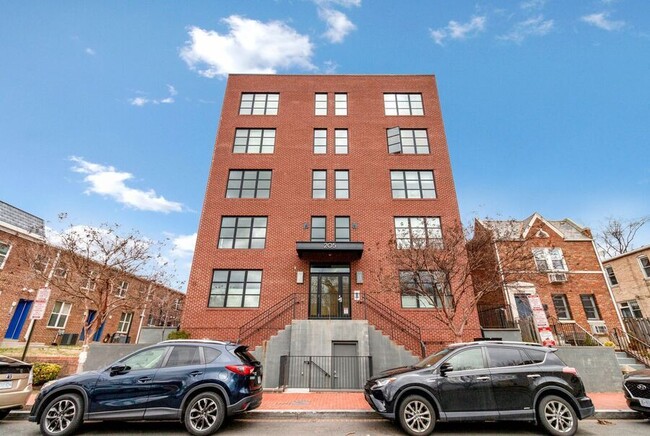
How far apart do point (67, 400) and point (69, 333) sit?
23.7 meters

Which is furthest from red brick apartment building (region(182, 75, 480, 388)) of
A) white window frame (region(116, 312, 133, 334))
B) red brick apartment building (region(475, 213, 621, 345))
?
white window frame (region(116, 312, 133, 334))

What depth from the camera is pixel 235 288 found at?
1605 centimetres

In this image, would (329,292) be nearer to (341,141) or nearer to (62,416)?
(341,141)

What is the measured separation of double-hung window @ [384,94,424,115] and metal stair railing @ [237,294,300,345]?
45.7ft

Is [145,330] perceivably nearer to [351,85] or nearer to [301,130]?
[301,130]

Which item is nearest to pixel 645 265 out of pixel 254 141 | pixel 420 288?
pixel 420 288

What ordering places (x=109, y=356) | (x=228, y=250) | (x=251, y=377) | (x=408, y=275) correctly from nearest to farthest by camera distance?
1. (x=251, y=377)
2. (x=109, y=356)
3. (x=408, y=275)
4. (x=228, y=250)

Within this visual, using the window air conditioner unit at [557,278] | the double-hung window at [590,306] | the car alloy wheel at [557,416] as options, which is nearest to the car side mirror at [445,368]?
the car alloy wheel at [557,416]

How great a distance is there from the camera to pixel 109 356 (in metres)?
12.4

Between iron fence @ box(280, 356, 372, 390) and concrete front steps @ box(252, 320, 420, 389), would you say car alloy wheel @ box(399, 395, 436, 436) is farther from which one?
concrete front steps @ box(252, 320, 420, 389)

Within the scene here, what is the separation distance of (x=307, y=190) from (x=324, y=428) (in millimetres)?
12978

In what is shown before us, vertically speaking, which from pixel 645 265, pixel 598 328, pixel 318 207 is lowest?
pixel 598 328

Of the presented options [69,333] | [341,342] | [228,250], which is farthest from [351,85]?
[69,333]

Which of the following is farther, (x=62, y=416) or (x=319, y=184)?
(x=319, y=184)
